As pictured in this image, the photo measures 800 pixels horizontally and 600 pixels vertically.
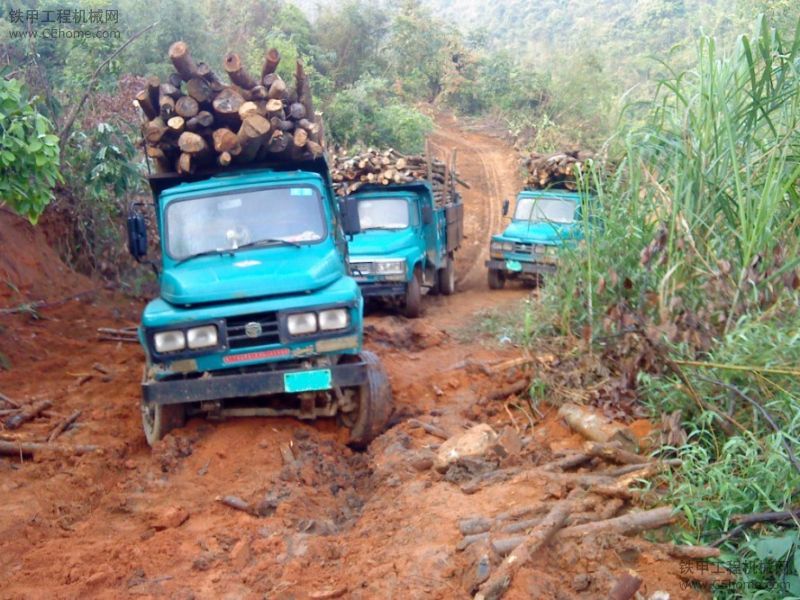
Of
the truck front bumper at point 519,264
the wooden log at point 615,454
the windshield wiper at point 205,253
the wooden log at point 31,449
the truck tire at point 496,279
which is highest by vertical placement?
the windshield wiper at point 205,253

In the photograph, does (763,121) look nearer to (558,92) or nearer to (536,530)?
(536,530)

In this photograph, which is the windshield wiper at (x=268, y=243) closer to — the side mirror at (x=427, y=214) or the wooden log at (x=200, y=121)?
Result: the wooden log at (x=200, y=121)

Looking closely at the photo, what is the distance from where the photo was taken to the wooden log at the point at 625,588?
321cm

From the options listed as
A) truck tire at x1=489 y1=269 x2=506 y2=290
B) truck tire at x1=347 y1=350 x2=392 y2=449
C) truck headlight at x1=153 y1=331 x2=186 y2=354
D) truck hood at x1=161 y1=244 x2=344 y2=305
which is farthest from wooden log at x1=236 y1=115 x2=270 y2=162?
truck tire at x1=489 y1=269 x2=506 y2=290

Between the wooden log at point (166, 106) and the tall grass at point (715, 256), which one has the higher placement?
the wooden log at point (166, 106)

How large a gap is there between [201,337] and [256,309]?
0.45 m

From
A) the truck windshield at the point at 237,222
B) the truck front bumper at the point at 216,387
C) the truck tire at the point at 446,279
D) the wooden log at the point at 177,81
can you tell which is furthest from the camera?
the truck tire at the point at 446,279

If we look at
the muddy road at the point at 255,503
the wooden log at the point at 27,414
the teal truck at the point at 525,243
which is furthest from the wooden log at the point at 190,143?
the teal truck at the point at 525,243

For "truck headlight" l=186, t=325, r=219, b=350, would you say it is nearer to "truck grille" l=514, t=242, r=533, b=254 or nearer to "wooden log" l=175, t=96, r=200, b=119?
"wooden log" l=175, t=96, r=200, b=119

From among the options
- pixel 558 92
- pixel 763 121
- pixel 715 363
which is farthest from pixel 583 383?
pixel 558 92

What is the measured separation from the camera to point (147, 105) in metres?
7.09

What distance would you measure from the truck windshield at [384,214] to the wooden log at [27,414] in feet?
19.8

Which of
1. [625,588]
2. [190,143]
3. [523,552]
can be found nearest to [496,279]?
[190,143]

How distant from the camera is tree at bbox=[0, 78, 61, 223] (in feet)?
20.5
